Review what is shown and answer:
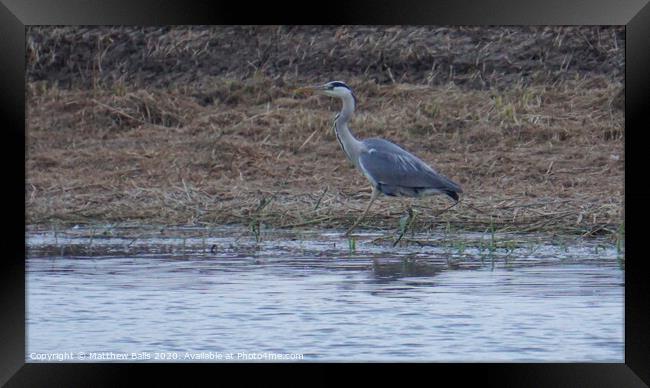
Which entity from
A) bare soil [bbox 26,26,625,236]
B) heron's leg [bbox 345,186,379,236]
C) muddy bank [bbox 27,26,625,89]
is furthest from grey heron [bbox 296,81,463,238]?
muddy bank [bbox 27,26,625,89]

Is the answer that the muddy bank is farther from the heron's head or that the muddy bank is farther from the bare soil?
the heron's head

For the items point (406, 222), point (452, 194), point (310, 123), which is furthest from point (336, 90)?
point (406, 222)

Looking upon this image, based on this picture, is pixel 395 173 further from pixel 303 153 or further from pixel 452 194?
pixel 303 153

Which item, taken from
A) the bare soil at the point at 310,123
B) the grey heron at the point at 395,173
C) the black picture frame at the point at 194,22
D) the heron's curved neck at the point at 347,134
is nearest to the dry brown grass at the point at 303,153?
the bare soil at the point at 310,123

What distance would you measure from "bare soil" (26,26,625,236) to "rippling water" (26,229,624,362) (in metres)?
0.65

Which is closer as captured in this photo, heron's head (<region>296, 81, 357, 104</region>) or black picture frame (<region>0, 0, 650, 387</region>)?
black picture frame (<region>0, 0, 650, 387</region>)

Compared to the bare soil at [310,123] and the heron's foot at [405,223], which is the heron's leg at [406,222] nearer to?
the heron's foot at [405,223]

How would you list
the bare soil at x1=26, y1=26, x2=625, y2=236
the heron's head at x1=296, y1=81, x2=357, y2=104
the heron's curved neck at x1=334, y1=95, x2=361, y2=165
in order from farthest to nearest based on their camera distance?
the heron's head at x1=296, y1=81, x2=357, y2=104 < the heron's curved neck at x1=334, y1=95, x2=361, y2=165 < the bare soil at x1=26, y1=26, x2=625, y2=236

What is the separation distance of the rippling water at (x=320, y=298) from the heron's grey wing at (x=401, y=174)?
542mm

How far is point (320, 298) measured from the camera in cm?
553

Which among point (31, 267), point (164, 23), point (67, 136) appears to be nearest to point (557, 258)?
point (31, 267)

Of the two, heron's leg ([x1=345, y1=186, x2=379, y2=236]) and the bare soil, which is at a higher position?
the bare soil

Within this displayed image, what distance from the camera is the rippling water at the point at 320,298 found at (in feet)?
15.6

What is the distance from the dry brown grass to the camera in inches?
305
